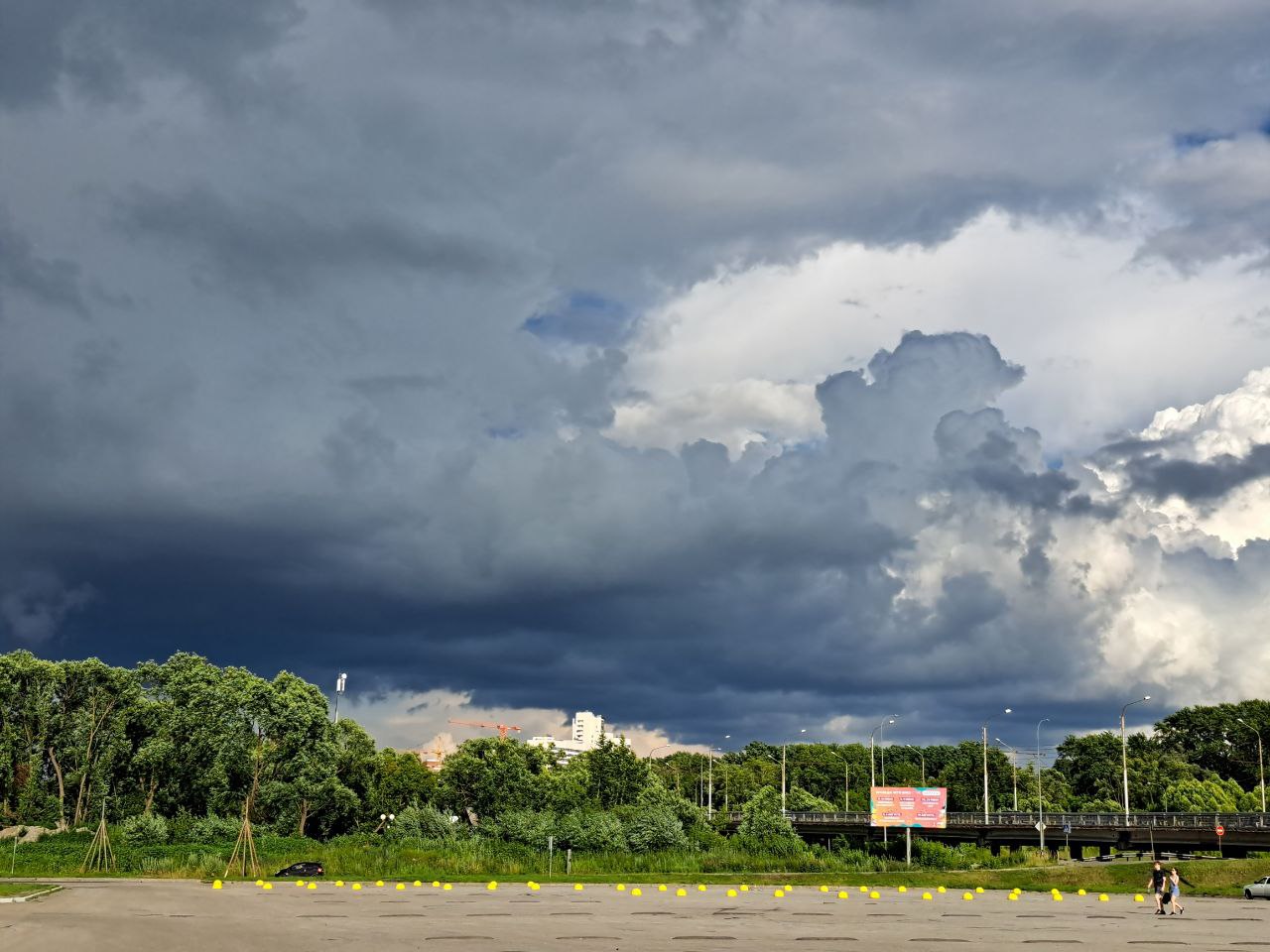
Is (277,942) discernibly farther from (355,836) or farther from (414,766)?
(414,766)

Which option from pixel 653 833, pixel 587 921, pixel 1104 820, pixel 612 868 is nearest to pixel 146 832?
pixel 612 868

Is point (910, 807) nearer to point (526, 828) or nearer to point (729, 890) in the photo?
point (526, 828)

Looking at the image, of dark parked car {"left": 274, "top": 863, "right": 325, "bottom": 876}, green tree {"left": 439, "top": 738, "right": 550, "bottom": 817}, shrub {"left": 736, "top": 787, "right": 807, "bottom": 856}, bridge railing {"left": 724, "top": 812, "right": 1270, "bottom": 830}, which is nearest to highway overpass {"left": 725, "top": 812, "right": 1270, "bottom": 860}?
bridge railing {"left": 724, "top": 812, "right": 1270, "bottom": 830}

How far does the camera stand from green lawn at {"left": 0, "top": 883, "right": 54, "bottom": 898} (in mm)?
61906

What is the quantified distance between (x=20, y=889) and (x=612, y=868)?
42265 mm

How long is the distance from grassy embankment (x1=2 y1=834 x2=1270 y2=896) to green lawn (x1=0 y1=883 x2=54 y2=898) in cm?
1837

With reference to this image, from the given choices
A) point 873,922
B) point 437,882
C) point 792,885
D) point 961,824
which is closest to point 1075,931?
point 873,922

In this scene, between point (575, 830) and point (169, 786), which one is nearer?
point (575, 830)

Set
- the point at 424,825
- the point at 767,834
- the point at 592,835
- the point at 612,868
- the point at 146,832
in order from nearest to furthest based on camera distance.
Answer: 1. the point at 612,868
2. the point at 592,835
3. the point at 767,834
4. the point at 146,832
5. the point at 424,825

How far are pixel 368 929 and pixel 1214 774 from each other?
629 feet

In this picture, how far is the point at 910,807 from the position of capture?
108000mm

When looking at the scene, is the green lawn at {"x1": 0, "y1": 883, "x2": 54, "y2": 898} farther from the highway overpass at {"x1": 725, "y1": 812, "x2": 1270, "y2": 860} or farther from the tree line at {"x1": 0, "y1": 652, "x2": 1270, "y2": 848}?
the highway overpass at {"x1": 725, "y1": 812, "x2": 1270, "y2": 860}

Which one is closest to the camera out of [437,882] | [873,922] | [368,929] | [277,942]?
[277,942]

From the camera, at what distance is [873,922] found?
47.6 metres
